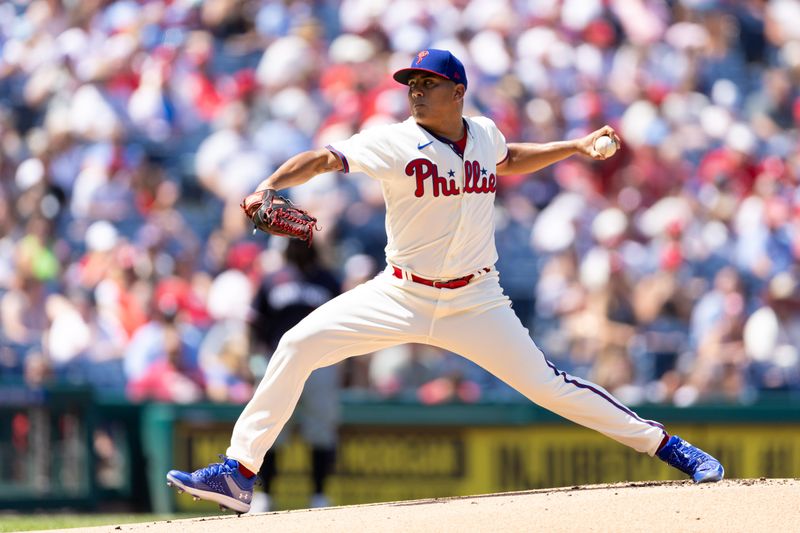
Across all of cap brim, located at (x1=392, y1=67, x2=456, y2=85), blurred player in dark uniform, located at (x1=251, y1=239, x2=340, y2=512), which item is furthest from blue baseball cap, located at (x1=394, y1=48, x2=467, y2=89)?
blurred player in dark uniform, located at (x1=251, y1=239, x2=340, y2=512)

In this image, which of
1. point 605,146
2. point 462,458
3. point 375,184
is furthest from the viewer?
point 375,184

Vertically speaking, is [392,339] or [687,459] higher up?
[392,339]

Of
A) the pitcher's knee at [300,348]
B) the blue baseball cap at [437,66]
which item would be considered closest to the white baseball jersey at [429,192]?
the blue baseball cap at [437,66]

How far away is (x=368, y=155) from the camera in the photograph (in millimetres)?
5996

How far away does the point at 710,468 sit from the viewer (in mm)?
6449

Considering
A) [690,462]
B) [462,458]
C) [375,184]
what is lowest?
[462,458]

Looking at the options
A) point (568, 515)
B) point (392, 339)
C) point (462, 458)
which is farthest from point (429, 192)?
point (462, 458)

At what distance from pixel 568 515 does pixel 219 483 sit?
57.5 inches

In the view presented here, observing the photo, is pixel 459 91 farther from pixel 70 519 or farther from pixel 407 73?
pixel 70 519

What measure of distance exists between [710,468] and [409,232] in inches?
67.6

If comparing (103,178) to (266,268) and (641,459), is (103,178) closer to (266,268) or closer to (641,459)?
(266,268)

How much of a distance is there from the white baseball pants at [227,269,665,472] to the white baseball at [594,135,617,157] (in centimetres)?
77

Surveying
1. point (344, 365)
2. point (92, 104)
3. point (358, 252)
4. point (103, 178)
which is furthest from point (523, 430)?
point (92, 104)

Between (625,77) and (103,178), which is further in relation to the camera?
(625,77)
